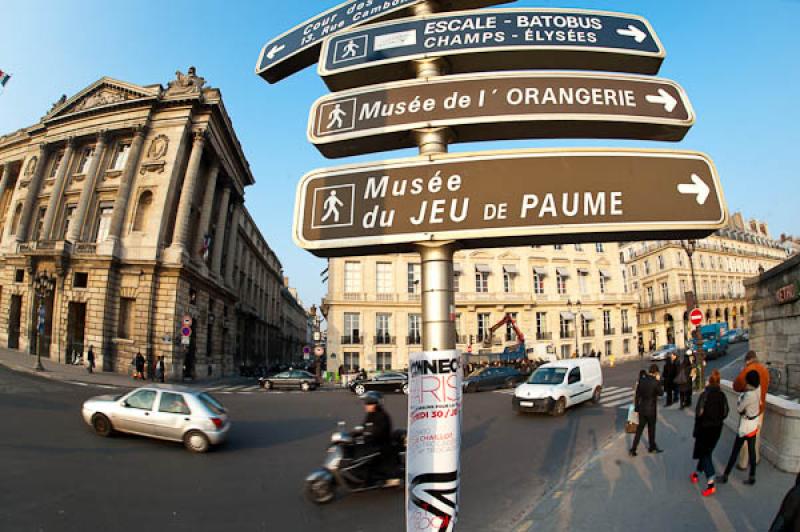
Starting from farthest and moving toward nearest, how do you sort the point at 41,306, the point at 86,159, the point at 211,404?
the point at 86,159, the point at 41,306, the point at 211,404

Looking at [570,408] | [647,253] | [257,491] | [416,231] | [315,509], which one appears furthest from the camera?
[647,253]

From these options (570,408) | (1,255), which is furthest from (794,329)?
(1,255)

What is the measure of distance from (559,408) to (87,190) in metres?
38.3

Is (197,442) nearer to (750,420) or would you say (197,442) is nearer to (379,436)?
(379,436)

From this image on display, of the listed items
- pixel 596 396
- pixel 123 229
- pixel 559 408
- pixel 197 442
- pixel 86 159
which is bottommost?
pixel 596 396

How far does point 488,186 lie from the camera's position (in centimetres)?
238

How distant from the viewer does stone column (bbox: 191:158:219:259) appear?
38844 millimetres

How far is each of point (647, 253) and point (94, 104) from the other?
74.9m

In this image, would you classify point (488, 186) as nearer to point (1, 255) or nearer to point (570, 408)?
point (570, 408)

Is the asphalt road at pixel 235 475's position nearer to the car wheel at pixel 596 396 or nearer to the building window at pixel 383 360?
the car wheel at pixel 596 396

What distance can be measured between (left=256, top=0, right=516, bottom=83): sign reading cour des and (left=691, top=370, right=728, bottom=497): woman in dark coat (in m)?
6.86

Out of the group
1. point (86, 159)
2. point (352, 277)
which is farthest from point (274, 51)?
point (86, 159)

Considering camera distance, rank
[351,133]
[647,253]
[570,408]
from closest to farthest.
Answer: [351,133] → [570,408] → [647,253]

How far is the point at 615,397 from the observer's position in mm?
19000
